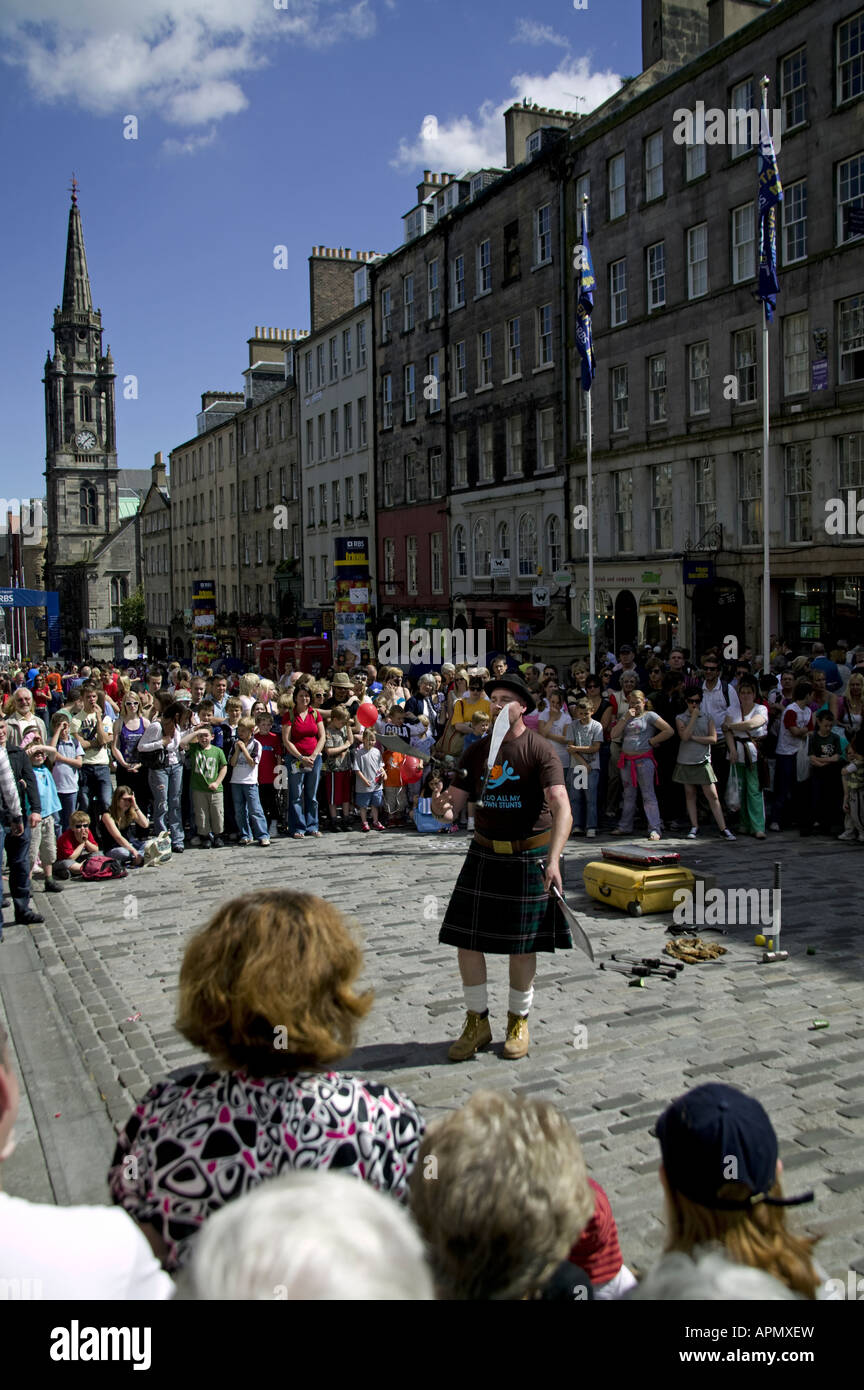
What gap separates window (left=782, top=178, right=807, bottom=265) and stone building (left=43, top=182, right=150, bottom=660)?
96.8m

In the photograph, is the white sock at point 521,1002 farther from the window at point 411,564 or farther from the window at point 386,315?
the window at point 386,315

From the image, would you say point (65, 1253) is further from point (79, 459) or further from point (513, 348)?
point (79, 459)

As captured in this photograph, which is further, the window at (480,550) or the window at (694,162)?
the window at (480,550)

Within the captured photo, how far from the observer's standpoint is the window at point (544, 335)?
36.0 m

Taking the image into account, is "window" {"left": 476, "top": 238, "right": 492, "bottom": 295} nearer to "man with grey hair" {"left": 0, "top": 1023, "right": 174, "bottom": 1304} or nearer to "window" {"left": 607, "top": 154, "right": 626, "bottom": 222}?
"window" {"left": 607, "top": 154, "right": 626, "bottom": 222}

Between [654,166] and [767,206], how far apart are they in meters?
11.9

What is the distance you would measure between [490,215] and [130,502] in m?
104

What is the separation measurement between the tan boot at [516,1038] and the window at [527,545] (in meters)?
30.9

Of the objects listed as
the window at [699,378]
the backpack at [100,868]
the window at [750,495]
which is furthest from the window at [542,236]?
the backpack at [100,868]

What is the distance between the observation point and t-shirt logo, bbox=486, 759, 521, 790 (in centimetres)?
651

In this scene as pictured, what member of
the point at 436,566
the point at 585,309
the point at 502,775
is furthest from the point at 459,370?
the point at 502,775

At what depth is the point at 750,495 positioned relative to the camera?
27328mm

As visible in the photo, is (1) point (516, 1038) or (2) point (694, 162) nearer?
(1) point (516, 1038)
